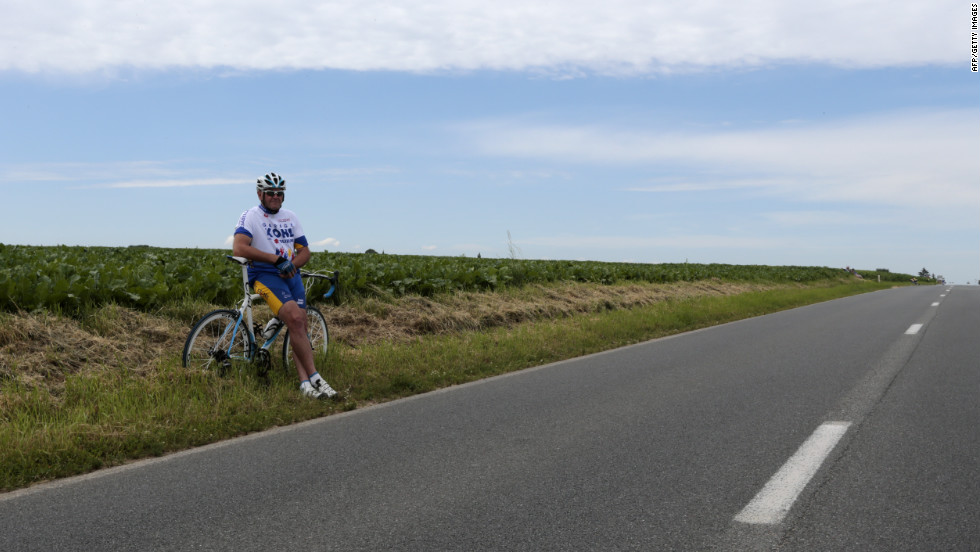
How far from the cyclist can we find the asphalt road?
2.67 feet

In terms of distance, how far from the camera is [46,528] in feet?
12.7

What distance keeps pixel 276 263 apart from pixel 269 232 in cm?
37

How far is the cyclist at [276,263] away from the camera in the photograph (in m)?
7.05

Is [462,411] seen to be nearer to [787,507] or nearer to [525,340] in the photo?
[787,507]

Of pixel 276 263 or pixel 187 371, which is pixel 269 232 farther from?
pixel 187 371

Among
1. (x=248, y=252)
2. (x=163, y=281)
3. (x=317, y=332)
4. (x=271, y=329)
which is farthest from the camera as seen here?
(x=163, y=281)

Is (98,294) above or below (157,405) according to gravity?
above

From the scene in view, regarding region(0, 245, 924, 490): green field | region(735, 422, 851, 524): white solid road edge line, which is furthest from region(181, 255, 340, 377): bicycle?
region(735, 422, 851, 524): white solid road edge line

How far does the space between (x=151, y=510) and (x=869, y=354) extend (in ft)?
32.0

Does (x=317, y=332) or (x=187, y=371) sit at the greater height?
(x=317, y=332)

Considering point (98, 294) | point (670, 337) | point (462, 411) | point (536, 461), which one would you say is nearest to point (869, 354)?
point (670, 337)

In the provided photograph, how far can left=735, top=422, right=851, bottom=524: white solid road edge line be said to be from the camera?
386cm

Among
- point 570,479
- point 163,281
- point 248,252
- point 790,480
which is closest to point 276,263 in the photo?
point 248,252

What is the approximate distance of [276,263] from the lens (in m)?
7.04
